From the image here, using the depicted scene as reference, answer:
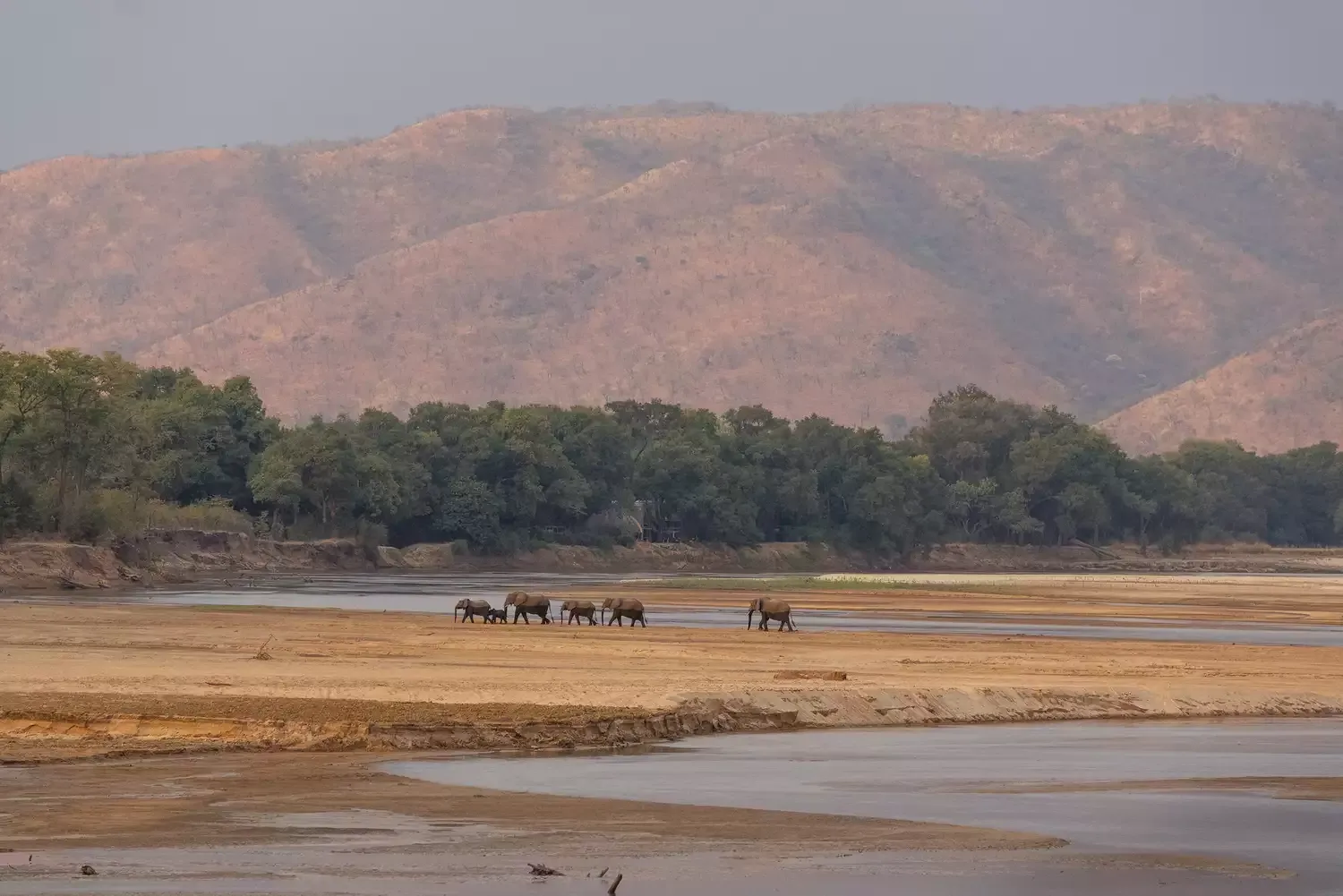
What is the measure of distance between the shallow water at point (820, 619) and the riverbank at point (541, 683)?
5065 millimetres

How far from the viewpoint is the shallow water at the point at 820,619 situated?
61.0m

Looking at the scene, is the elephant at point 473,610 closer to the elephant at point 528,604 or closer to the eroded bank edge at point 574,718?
the elephant at point 528,604

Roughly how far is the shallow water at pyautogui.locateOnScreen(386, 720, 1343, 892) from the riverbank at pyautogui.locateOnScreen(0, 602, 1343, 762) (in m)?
1.33

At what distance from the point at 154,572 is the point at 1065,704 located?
67373 millimetres

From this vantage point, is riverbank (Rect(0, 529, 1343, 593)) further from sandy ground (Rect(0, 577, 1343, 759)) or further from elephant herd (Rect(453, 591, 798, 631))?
sandy ground (Rect(0, 577, 1343, 759))

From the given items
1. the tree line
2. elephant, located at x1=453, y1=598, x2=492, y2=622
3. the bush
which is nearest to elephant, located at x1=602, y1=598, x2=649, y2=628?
elephant, located at x1=453, y1=598, x2=492, y2=622

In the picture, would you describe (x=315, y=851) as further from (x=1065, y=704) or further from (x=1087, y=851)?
(x=1065, y=704)

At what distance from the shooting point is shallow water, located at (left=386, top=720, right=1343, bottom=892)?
23.0 meters

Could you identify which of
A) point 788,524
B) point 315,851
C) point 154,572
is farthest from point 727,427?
point 315,851

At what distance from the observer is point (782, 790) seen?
25812 millimetres

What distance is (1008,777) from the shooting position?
27.8 m

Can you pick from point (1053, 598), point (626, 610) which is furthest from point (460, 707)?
point (1053, 598)

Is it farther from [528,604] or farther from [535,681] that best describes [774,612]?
[535,681]

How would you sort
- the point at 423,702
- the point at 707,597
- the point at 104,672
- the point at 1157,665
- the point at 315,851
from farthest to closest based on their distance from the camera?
the point at 707,597, the point at 1157,665, the point at 104,672, the point at 423,702, the point at 315,851
